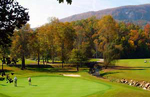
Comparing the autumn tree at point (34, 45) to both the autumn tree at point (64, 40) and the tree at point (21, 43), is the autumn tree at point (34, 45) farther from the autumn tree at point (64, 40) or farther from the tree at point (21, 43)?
the autumn tree at point (64, 40)

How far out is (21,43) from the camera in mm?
48375

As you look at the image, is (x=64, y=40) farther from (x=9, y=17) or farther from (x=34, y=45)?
(x=9, y=17)

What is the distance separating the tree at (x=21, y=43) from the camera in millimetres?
46900

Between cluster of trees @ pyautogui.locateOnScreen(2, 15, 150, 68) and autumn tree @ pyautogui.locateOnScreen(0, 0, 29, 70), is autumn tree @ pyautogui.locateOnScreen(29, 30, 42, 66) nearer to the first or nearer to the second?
cluster of trees @ pyautogui.locateOnScreen(2, 15, 150, 68)

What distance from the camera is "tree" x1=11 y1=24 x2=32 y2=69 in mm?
46900

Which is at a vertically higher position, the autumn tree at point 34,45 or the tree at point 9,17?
the autumn tree at point 34,45

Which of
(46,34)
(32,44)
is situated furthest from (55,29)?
(32,44)

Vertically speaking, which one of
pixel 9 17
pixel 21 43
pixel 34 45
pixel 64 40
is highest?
pixel 64 40

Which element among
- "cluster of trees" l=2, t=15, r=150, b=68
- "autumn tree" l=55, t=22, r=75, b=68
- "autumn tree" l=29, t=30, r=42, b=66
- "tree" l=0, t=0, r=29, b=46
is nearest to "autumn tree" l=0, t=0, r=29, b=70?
"tree" l=0, t=0, r=29, b=46

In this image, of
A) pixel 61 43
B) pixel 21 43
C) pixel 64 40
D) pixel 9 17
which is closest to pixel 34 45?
pixel 21 43

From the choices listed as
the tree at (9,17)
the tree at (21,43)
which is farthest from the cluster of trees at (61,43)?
the tree at (9,17)

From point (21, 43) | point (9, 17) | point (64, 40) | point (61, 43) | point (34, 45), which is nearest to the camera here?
point (9, 17)

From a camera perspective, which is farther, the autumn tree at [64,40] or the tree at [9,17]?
the autumn tree at [64,40]

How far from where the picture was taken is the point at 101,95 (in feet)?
61.9
